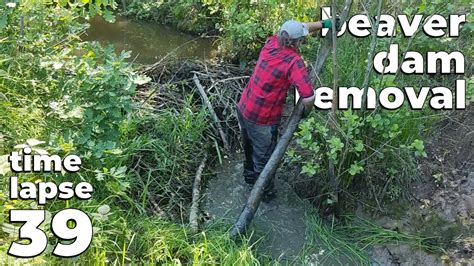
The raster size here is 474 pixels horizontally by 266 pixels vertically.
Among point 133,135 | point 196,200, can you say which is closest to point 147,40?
point 133,135

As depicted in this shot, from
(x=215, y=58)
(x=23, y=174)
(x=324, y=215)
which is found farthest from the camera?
(x=215, y=58)

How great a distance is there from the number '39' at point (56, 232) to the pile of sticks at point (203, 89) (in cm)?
224

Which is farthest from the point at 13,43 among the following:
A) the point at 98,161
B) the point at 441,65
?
the point at 441,65

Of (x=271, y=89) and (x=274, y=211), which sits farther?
(x=274, y=211)

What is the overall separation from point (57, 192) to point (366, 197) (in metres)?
2.72

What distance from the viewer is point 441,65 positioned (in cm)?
500

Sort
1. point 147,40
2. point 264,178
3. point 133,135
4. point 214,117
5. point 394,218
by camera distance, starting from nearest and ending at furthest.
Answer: point 264,178
point 394,218
point 133,135
point 214,117
point 147,40

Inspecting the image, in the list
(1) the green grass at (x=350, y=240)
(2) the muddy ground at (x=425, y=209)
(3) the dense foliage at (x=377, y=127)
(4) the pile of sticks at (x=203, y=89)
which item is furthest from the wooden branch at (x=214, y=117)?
(1) the green grass at (x=350, y=240)

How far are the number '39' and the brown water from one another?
496cm

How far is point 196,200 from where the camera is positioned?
180 inches

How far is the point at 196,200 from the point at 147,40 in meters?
5.29

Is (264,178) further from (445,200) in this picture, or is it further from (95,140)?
(445,200)

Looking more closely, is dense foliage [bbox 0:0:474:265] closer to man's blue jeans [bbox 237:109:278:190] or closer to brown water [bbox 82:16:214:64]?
man's blue jeans [bbox 237:109:278:190]

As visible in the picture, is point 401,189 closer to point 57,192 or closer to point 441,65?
point 441,65
